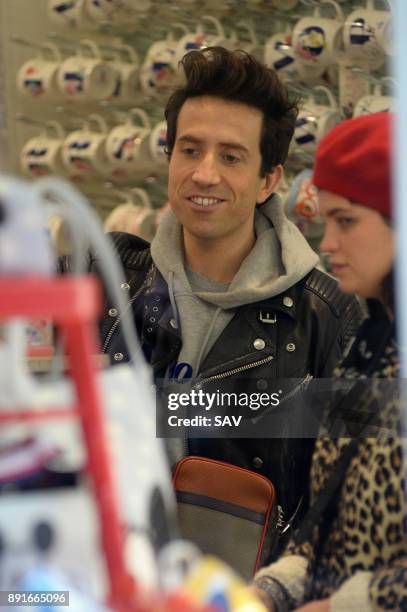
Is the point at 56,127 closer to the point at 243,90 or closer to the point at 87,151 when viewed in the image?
the point at 87,151

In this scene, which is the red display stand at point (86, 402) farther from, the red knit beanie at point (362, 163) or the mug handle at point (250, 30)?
the mug handle at point (250, 30)

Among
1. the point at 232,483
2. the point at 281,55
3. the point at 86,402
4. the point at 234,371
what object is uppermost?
the point at 281,55

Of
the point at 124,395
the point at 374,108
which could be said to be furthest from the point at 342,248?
the point at 124,395

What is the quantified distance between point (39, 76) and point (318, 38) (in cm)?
31

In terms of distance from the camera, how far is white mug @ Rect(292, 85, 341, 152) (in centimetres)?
98

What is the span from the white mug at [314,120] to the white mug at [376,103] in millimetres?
24

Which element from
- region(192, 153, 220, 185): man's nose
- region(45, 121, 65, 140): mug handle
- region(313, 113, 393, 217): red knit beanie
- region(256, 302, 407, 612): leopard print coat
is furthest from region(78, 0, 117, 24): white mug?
region(256, 302, 407, 612): leopard print coat

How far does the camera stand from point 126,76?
114 cm

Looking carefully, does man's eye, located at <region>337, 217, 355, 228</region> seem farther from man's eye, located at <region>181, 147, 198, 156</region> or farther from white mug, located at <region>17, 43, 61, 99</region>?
white mug, located at <region>17, 43, 61, 99</region>

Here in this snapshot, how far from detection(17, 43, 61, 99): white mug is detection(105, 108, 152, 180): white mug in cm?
11

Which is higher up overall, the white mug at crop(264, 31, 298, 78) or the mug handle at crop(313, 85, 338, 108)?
the white mug at crop(264, 31, 298, 78)

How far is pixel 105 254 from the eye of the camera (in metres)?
0.81

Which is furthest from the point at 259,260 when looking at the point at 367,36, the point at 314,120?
the point at 367,36

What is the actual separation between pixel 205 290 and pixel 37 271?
14.0 inches
